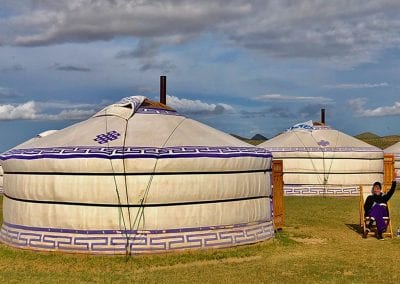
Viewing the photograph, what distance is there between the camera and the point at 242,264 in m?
6.86

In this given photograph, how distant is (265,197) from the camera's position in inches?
334

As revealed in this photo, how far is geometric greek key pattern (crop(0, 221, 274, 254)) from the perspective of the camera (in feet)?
23.7

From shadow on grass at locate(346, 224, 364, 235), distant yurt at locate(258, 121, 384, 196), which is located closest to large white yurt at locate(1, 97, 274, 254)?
shadow on grass at locate(346, 224, 364, 235)

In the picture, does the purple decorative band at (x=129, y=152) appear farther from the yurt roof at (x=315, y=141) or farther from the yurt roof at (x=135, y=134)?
the yurt roof at (x=315, y=141)

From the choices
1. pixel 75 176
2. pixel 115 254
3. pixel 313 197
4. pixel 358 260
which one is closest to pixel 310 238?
pixel 358 260

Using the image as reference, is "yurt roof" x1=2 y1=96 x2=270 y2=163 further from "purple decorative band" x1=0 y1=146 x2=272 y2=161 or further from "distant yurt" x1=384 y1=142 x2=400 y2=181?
"distant yurt" x1=384 y1=142 x2=400 y2=181

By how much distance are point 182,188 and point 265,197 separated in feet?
5.77

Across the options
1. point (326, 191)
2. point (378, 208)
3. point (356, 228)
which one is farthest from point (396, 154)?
point (378, 208)

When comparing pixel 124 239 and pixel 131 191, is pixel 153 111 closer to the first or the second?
pixel 131 191

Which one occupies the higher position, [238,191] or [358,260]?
[238,191]

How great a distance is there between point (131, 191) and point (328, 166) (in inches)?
401

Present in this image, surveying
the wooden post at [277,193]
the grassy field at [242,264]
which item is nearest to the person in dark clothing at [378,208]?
the grassy field at [242,264]

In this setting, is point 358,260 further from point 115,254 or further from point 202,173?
point 115,254

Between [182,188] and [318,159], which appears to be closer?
[182,188]
